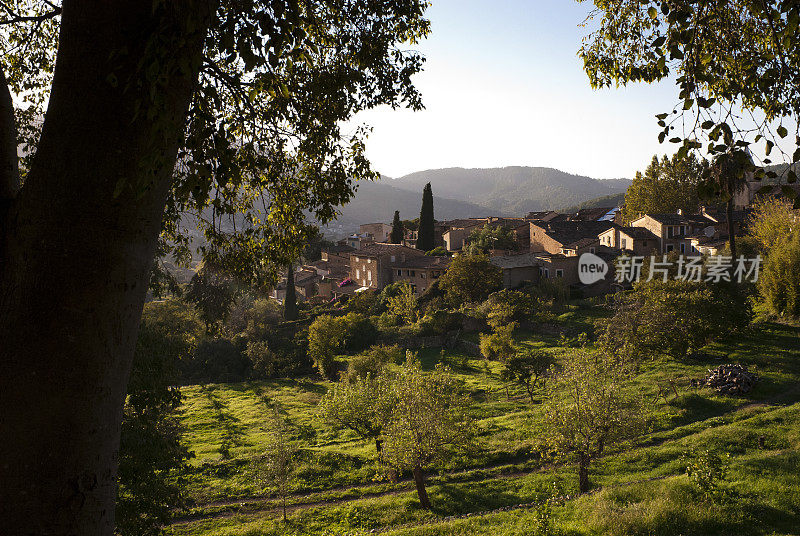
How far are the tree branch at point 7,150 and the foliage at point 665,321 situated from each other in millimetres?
24031

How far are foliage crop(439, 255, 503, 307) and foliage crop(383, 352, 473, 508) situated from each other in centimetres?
2850

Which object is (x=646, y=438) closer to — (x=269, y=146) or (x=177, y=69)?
(x=269, y=146)

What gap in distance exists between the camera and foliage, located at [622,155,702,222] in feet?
228

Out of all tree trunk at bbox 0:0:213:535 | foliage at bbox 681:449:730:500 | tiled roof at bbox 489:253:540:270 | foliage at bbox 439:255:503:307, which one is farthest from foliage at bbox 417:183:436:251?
tree trunk at bbox 0:0:213:535

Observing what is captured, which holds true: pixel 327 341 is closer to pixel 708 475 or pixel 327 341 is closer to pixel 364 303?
pixel 364 303

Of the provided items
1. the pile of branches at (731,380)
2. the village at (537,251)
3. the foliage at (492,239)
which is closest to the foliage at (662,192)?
the village at (537,251)

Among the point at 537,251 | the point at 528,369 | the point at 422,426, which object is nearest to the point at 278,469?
the point at 422,426

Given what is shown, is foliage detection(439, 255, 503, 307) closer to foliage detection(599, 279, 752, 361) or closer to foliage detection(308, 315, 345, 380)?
foliage detection(308, 315, 345, 380)

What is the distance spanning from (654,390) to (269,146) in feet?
80.2

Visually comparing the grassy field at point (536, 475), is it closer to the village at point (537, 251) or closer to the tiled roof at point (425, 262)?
the village at point (537, 251)

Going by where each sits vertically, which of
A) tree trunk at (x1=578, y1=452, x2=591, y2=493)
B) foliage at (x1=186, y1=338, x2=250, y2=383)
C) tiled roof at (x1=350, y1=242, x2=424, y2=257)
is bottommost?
Result: foliage at (x1=186, y1=338, x2=250, y2=383)

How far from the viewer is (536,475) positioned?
18125 millimetres

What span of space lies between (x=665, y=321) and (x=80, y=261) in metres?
28.2

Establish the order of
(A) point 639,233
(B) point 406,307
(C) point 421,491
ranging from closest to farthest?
(C) point 421,491, (B) point 406,307, (A) point 639,233
